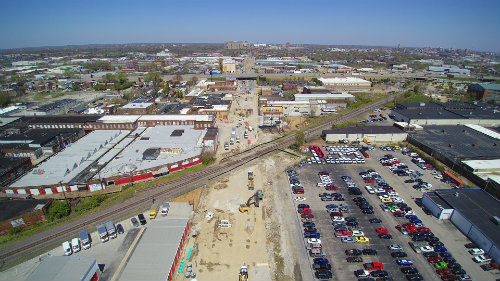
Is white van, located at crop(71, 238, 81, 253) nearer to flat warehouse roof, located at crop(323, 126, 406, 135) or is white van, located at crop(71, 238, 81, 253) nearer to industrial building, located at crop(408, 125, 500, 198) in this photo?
flat warehouse roof, located at crop(323, 126, 406, 135)

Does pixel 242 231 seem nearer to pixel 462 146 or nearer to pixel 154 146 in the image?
pixel 154 146

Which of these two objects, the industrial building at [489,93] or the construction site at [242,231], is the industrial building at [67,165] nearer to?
the construction site at [242,231]

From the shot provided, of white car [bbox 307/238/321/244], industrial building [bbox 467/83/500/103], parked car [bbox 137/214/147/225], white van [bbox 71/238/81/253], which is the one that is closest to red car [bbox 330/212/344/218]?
white car [bbox 307/238/321/244]

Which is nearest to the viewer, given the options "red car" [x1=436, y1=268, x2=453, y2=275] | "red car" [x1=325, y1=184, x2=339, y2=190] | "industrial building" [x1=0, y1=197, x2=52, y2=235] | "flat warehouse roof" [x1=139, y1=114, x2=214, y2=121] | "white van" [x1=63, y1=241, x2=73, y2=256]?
"red car" [x1=436, y1=268, x2=453, y2=275]

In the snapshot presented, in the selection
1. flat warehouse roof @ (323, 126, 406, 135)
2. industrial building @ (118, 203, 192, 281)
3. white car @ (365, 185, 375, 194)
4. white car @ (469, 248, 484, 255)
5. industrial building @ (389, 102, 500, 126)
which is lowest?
white car @ (469, 248, 484, 255)

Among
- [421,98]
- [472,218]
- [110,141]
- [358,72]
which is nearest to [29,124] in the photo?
[110,141]

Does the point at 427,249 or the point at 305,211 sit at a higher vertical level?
the point at 305,211

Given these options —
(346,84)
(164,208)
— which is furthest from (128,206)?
(346,84)
